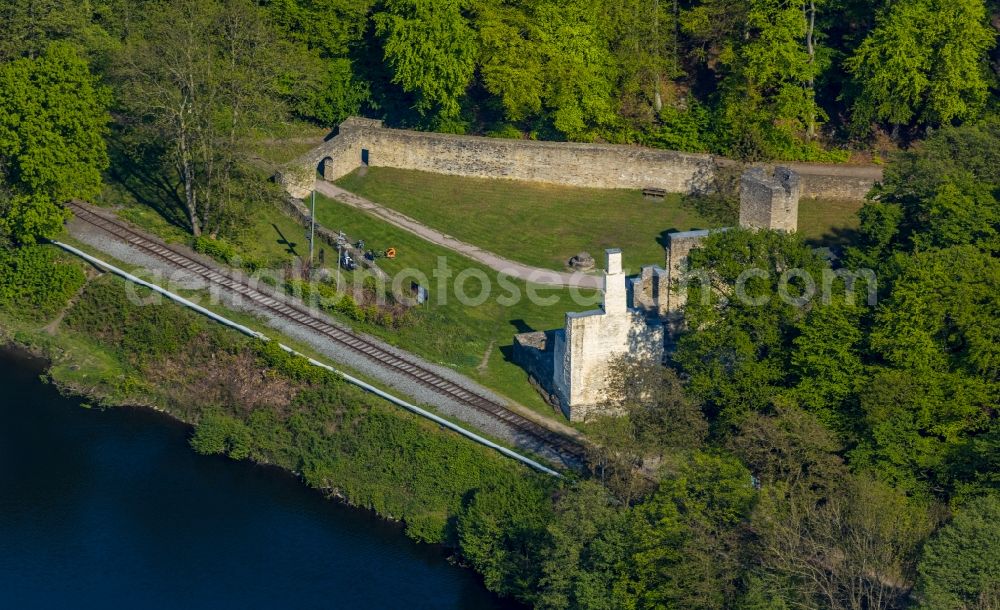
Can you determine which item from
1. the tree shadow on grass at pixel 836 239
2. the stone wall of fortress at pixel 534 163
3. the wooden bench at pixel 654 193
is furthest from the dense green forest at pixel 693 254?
Result: the wooden bench at pixel 654 193

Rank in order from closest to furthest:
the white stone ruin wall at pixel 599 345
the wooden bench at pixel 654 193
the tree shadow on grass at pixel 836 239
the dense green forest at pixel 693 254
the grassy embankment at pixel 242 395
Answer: the dense green forest at pixel 693 254 → the grassy embankment at pixel 242 395 → the white stone ruin wall at pixel 599 345 → the tree shadow on grass at pixel 836 239 → the wooden bench at pixel 654 193

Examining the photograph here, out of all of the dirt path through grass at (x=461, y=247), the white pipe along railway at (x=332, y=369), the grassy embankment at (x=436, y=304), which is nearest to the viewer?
the white pipe along railway at (x=332, y=369)

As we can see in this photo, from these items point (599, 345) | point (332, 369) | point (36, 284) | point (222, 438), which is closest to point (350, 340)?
point (332, 369)

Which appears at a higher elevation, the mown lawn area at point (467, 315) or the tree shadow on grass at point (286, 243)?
the tree shadow on grass at point (286, 243)

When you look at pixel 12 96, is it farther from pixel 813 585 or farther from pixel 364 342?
pixel 813 585

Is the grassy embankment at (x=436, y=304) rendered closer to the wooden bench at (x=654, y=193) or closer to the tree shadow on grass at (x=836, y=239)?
the wooden bench at (x=654, y=193)

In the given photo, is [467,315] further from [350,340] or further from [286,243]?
[286,243]
